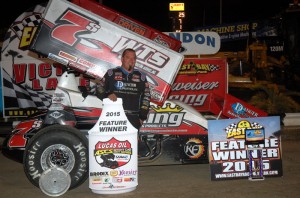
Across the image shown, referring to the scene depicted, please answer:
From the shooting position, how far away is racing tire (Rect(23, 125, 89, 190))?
559 cm

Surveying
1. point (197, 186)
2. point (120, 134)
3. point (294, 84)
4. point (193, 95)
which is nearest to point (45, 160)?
point (120, 134)

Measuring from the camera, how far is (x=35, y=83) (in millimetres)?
10453

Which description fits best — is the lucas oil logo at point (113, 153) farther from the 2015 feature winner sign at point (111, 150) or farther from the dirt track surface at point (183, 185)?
the dirt track surface at point (183, 185)

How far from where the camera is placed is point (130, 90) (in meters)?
5.88

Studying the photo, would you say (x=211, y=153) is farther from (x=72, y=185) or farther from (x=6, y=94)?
(x=6, y=94)

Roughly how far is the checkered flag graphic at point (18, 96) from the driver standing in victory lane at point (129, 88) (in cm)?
498

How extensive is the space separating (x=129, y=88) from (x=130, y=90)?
3 centimetres

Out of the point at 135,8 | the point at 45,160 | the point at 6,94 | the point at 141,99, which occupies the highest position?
the point at 135,8

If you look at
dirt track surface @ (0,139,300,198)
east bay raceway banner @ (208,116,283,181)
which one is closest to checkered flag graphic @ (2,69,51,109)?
dirt track surface @ (0,139,300,198)

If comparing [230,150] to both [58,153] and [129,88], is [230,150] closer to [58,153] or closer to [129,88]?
[129,88]

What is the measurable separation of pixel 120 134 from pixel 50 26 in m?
1.54

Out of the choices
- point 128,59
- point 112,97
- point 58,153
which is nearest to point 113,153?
point 112,97

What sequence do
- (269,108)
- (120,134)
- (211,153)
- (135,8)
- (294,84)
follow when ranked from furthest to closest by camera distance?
(135,8) → (294,84) → (269,108) → (211,153) → (120,134)

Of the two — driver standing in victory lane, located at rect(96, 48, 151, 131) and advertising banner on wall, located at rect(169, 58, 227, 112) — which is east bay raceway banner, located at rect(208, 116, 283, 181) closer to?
driver standing in victory lane, located at rect(96, 48, 151, 131)
